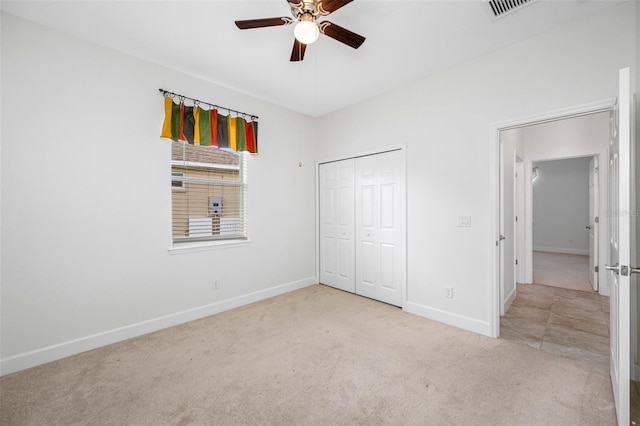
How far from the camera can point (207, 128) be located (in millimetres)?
3215

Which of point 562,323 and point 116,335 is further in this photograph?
point 562,323

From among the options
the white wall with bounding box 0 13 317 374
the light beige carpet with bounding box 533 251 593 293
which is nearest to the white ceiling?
the white wall with bounding box 0 13 317 374

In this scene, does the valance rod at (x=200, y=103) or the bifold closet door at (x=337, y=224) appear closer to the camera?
the valance rod at (x=200, y=103)

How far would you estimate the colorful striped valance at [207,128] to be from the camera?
295 centimetres

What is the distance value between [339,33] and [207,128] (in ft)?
6.36

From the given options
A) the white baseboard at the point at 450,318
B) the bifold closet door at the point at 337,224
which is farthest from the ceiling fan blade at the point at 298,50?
the white baseboard at the point at 450,318

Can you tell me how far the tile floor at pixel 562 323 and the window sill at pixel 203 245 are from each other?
3159 mm

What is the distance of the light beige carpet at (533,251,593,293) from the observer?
4496 millimetres

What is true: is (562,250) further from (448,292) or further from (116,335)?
(116,335)

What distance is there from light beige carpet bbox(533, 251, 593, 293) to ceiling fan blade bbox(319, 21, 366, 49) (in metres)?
4.89

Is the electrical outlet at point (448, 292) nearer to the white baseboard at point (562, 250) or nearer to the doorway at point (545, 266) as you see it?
the doorway at point (545, 266)

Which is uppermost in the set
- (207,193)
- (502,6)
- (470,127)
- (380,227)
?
(502,6)

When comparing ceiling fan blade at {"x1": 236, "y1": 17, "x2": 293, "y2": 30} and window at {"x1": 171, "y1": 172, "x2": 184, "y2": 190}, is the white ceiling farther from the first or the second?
window at {"x1": 171, "y1": 172, "x2": 184, "y2": 190}

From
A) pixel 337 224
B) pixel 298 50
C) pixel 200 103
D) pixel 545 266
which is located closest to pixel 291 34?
pixel 298 50
